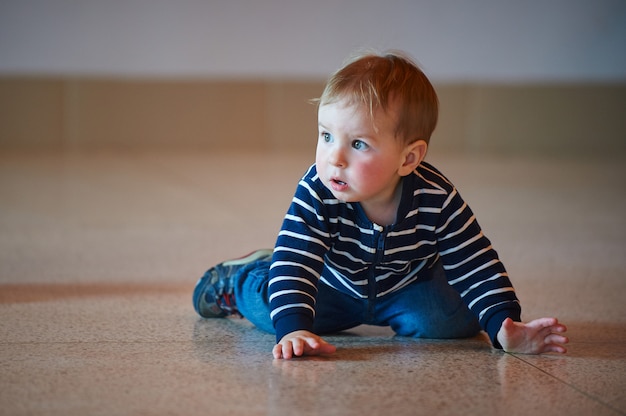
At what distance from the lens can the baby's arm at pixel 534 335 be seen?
3.94 feet

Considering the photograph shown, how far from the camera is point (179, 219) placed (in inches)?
94.7

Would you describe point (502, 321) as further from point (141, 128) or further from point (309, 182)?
point (141, 128)

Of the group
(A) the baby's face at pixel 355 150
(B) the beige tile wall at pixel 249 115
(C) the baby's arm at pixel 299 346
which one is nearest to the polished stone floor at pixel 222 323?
(C) the baby's arm at pixel 299 346

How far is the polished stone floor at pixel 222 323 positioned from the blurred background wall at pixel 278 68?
128 cm

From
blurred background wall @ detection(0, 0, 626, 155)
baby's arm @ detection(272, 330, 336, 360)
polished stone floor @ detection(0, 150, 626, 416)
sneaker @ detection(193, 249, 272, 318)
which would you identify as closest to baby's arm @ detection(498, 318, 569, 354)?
polished stone floor @ detection(0, 150, 626, 416)

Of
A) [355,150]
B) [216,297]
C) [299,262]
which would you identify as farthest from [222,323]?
[355,150]

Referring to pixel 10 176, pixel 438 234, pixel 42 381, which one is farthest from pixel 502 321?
pixel 10 176

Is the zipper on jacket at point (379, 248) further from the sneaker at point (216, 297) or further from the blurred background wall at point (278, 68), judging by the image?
the blurred background wall at point (278, 68)

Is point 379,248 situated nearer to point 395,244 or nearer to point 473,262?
point 395,244

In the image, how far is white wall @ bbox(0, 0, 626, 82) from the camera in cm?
415

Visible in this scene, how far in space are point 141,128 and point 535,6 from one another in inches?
77.6

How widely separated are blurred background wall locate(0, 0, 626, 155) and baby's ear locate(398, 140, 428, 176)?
299 cm

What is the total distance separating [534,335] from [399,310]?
0.71 feet

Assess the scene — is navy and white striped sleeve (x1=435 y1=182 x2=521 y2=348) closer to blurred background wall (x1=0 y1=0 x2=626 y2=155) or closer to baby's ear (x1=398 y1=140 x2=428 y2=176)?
baby's ear (x1=398 y1=140 x2=428 y2=176)
